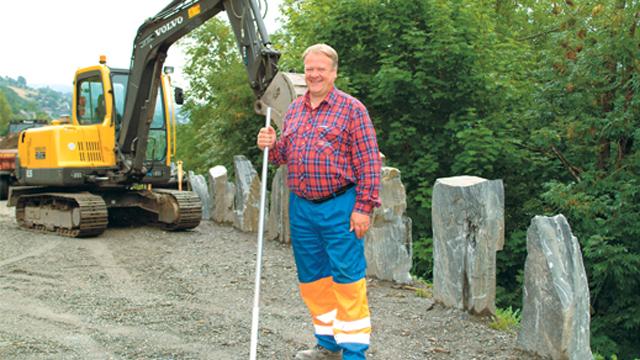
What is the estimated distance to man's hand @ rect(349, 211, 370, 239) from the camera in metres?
4.04

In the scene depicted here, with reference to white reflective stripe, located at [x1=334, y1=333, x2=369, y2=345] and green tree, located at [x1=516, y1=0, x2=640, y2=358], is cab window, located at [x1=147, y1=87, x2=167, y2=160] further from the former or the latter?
white reflective stripe, located at [x1=334, y1=333, x2=369, y2=345]

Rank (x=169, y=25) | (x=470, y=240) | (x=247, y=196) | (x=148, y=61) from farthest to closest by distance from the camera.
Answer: (x=247, y=196)
(x=148, y=61)
(x=169, y=25)
(x=470, y=240)

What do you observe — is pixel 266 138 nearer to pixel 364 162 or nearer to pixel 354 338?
pixel 364 162

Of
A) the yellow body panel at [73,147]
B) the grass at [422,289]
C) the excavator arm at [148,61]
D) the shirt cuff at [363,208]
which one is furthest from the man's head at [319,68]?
the yellow body panel at [73,147]

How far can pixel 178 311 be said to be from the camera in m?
6.18

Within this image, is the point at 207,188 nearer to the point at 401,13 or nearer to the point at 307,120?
the point at 401,13

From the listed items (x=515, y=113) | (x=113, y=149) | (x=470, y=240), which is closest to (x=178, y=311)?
(x=470, y=240)

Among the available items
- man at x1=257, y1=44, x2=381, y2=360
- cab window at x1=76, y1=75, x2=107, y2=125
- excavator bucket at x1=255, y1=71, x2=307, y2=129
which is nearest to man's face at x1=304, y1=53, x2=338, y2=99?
man at x1=257, y1=44, x2=381, y2=360

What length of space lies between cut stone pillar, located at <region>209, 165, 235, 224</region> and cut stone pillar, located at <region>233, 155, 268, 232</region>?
39.2 inches

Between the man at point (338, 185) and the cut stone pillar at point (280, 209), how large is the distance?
5.65 metres

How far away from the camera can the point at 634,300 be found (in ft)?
34.4

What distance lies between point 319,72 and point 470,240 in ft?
7.45

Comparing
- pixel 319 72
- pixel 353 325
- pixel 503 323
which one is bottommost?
pixel 503 323

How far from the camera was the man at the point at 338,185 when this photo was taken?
4.09 m
